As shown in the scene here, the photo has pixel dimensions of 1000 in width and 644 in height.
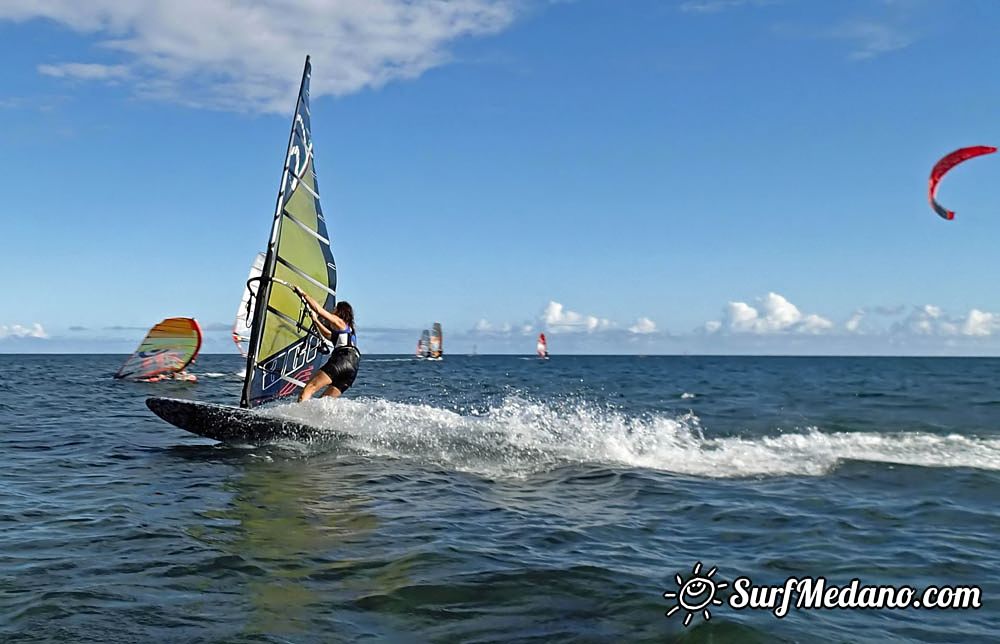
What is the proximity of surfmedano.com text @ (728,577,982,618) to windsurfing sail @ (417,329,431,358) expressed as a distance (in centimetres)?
9009

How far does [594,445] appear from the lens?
42.6 feet

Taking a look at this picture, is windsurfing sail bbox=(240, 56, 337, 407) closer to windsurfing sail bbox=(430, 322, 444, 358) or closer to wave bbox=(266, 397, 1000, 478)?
wave bbox=(266, 397, 1000, 478)

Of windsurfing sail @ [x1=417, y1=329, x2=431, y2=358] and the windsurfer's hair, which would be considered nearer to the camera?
the windsurfer's hair

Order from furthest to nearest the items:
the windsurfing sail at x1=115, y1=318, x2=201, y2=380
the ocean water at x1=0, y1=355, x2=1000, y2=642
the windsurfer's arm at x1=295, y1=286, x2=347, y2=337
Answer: the windsurfing sail at x1=115, y1=318, x2=201, y2=380, the windsurfer's arm at x1=295, y1=286, x2=347, y2=337, the ocean water at x1=0, y1=355, x2=1000, y2=642

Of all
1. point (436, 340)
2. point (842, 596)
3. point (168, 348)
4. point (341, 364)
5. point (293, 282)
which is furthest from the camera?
point (436, 340)

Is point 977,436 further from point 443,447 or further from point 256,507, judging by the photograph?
point 256,507

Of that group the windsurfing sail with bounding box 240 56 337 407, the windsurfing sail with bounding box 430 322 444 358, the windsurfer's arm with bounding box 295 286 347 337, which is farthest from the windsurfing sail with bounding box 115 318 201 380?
the windsurfing sail with bounding box 430 322 444 358

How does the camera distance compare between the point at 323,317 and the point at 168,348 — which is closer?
the point at 323,317

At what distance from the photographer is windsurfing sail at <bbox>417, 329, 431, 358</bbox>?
96375 mm

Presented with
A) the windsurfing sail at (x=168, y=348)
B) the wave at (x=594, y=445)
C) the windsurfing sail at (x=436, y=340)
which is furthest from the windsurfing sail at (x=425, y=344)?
the wave at (x=594, y=445)

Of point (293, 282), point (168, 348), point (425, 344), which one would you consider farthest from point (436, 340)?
point (293, 282)

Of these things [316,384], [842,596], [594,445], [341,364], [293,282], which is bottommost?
[842,596]

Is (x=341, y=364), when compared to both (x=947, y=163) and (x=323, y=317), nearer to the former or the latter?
(x=323, y=317)

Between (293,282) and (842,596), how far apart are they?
1012 centimetres
